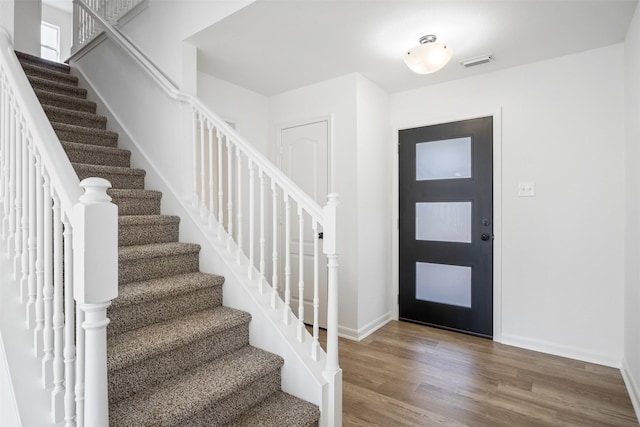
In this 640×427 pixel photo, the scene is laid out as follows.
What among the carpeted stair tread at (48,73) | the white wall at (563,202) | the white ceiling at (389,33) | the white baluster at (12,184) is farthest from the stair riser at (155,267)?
the white wall at (563,202)

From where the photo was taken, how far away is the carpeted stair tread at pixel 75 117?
8.78ft

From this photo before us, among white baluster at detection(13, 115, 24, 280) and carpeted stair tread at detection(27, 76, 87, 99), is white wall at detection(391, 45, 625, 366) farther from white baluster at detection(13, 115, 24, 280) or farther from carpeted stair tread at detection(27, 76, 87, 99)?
carpeted stair tread at detection(27, 76, 87, 99)

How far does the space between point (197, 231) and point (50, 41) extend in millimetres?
4962

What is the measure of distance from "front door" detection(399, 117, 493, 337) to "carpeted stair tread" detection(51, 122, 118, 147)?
2724 millimetres

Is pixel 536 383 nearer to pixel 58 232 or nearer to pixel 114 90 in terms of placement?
pixel 58 232

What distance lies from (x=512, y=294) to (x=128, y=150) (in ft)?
11.6

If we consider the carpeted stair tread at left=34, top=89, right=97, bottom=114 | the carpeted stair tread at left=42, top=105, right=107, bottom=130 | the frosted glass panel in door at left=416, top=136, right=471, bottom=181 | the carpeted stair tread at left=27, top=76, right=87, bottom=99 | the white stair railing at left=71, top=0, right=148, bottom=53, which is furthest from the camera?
the frosted glass panel in door at left=416, top=136, right=471, bottom=181

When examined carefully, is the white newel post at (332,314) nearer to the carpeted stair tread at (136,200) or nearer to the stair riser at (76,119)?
the carpeted stair tread at (136,200)

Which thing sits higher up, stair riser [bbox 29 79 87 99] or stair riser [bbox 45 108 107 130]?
stair riser [bbox 29 79 87 99]

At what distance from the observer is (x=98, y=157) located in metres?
2.57

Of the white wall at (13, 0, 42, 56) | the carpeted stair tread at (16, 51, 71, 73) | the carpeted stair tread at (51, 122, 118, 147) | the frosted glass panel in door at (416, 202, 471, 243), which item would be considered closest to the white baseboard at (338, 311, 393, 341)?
the frosted glass panel in door at (416, 202, 471, 243)

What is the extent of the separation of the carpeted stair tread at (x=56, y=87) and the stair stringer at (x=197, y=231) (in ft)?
0.31

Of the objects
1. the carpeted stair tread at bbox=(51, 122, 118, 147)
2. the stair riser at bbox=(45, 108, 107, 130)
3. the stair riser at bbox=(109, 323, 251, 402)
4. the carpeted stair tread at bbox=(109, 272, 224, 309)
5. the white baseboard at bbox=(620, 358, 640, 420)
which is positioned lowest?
the white baseboard at bbox=(620, 358, 640, 420)

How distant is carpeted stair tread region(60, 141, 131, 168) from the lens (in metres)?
2.41
